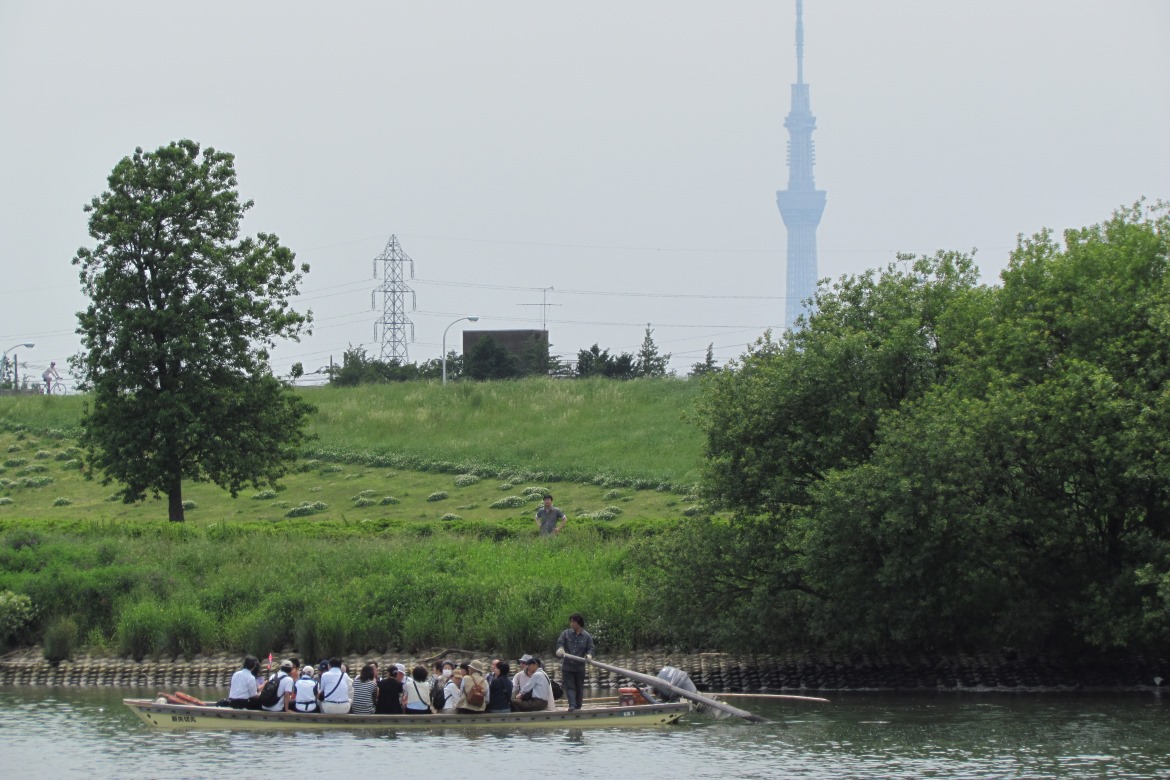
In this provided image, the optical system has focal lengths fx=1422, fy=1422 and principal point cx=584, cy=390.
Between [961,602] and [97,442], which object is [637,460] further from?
[961,602]

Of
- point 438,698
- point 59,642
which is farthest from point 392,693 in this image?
point 59,642

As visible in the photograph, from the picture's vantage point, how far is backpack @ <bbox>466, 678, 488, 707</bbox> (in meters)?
30.9

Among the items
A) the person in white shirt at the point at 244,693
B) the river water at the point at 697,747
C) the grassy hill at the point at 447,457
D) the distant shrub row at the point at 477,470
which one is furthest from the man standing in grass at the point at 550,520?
the distant shrub row at the point at 477,470

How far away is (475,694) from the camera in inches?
1218

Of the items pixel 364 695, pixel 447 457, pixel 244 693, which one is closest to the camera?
pixel 244 693

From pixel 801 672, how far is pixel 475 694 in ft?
32.2

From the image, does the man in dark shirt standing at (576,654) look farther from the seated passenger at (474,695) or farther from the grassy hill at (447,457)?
the grassy hill at (447,457)

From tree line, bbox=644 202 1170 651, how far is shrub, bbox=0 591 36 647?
1879 centimetres

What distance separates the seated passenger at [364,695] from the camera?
3117cm

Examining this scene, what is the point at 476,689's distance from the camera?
102 feet

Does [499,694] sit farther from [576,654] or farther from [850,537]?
[850,537]

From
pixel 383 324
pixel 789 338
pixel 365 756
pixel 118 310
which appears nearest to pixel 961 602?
pixel 789 338

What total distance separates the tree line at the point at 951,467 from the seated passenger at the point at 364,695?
8700 millimetres

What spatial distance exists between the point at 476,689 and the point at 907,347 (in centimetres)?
1434
